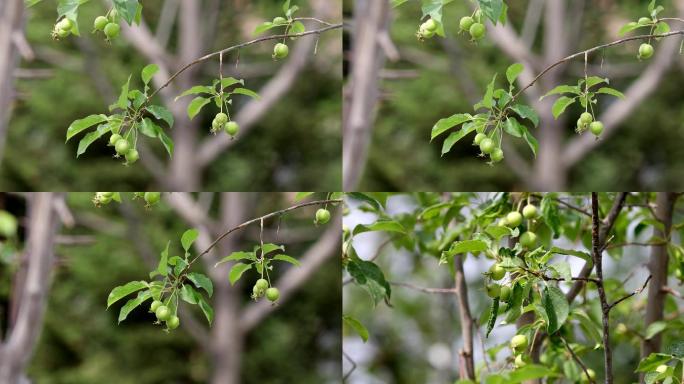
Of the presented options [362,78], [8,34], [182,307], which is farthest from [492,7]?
[182,307]

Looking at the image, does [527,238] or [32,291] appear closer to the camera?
[527,238]

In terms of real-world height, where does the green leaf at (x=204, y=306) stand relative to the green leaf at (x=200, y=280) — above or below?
below

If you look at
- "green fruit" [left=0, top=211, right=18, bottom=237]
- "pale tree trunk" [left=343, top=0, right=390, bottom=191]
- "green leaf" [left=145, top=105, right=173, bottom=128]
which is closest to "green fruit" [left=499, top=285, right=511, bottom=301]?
"green leaf" [left=145, top=105, right=173, bottom=128]

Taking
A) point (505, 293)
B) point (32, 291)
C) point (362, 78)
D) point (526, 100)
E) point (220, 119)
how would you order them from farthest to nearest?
point (32, 291) → point (526, 100) → point (362, 78) → point (220, 119) → point (505, 293)

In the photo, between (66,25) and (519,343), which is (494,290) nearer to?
(519,343)

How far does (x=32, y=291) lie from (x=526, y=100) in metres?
1.79

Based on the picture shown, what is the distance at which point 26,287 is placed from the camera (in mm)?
2875

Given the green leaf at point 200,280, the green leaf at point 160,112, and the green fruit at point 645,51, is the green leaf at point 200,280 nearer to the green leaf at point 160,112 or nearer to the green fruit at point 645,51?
the green leaf at point 160,112

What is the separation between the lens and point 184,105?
126 inches

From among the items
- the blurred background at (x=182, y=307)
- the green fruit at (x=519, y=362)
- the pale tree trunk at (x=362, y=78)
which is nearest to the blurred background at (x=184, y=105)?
the blurred background at (x=182, y=307)

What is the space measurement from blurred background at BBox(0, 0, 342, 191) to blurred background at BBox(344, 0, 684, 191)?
0.87 meters

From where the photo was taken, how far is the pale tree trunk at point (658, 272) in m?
1.23

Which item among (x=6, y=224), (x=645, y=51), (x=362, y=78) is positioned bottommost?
(x=6, y=224)

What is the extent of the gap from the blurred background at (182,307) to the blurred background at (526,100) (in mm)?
919
